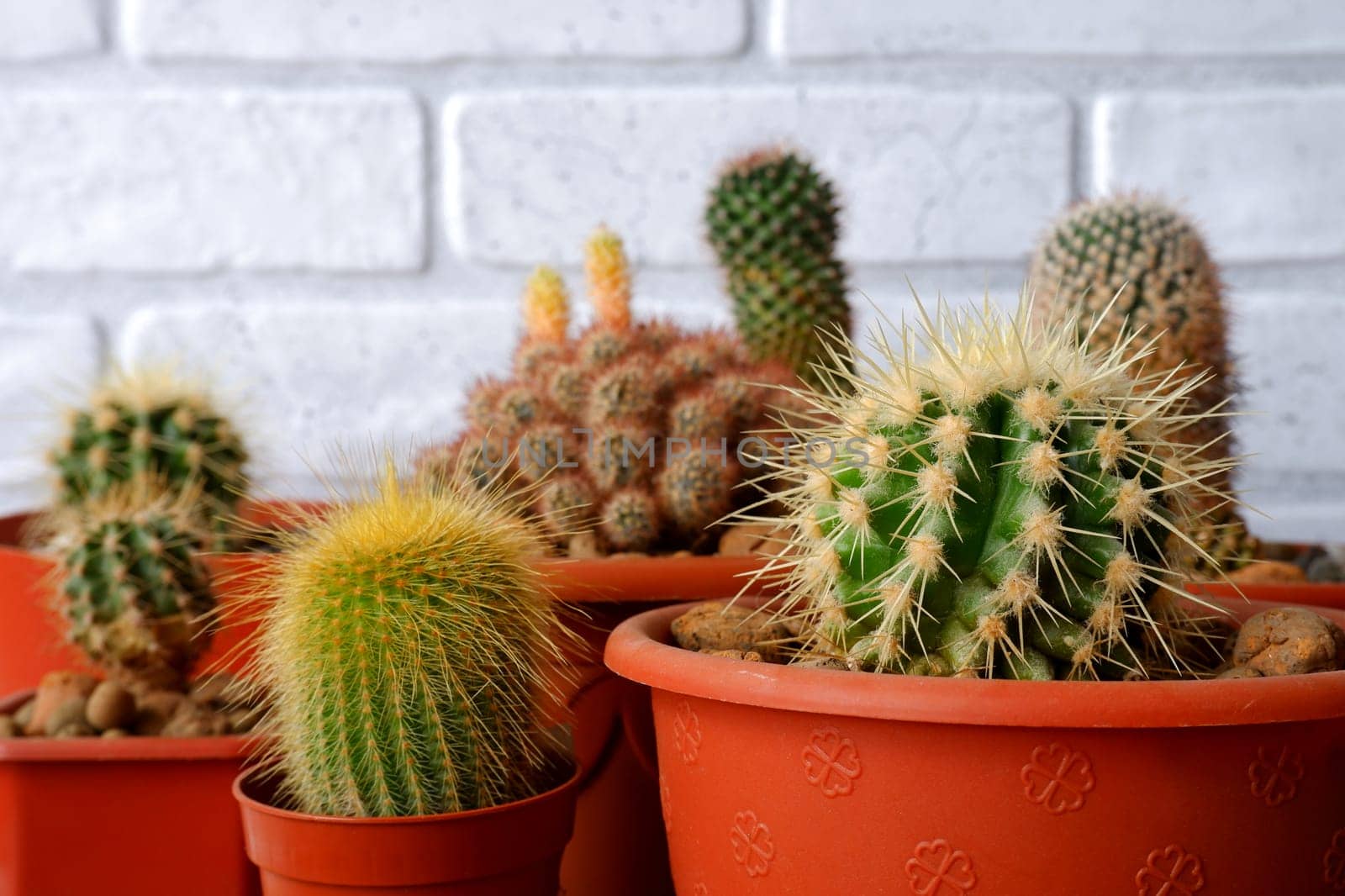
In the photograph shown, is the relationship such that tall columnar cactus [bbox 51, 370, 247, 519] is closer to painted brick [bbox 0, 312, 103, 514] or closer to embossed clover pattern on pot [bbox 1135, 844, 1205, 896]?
painted brick [bbox 0, 312, 103, 514]

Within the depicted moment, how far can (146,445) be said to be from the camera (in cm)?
107

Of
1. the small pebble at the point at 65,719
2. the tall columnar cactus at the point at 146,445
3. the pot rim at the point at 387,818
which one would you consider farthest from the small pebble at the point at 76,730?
the tall columnar cactus at the point at 146,445

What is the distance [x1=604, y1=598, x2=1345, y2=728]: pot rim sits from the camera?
0.47m

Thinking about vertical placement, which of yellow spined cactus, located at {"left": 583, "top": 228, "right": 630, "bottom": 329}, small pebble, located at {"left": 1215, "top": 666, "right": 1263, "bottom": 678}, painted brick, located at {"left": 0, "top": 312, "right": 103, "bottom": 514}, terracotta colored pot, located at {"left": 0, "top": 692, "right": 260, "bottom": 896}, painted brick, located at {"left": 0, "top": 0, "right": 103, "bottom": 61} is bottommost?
terracotta colored pot, located at {"left": 0, "top": 692, "right": 260, "bottom": 896}

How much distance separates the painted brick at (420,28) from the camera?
4.13 feet

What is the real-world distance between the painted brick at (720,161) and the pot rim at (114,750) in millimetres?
680

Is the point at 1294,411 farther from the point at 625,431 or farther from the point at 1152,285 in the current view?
the point at 625,431

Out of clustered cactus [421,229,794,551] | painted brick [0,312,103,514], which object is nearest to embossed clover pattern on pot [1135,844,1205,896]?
clustered cactus [421,229,794,551]

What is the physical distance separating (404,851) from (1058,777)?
0.29 m

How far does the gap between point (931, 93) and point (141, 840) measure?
97cm

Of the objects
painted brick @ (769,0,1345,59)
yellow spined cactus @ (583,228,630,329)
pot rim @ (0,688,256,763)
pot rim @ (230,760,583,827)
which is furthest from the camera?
painted brick @ (769,0,1345,59)

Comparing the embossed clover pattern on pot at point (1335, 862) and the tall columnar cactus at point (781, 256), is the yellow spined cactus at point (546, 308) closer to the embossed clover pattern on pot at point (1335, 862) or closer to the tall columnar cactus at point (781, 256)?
the tall columnar cactus at point (781, 256)

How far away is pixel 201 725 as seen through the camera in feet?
2.57

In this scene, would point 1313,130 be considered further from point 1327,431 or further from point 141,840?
point 141,840
